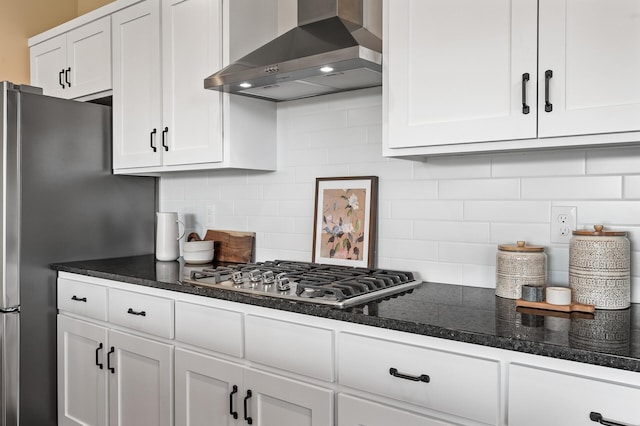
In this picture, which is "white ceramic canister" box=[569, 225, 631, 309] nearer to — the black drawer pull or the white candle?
the white candle

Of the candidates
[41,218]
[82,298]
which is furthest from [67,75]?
[82,298]

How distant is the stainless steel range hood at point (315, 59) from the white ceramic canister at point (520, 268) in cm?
81

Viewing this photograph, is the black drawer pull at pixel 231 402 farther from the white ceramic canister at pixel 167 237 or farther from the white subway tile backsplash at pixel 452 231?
the white ceramic canister at pixel 167 237

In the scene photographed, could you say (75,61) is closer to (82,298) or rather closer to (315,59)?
(82,298)

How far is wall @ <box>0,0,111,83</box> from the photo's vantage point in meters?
3.41

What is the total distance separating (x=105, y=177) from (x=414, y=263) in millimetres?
1820

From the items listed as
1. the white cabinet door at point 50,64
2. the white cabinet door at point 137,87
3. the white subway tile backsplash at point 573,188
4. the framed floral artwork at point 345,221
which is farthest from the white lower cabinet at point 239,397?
the white cabinet door at point 50,64

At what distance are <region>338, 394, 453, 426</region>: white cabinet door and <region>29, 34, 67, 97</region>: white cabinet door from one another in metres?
2.66

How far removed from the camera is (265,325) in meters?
1.80

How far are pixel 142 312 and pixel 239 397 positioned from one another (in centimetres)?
65

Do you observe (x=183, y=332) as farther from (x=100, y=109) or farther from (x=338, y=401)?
(x=100, y=109)

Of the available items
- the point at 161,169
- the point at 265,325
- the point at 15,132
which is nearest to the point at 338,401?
the point at 265,325

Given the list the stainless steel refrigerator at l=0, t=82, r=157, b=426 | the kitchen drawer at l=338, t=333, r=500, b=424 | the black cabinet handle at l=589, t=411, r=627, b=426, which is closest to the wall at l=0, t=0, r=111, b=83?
the stainless steel refrigerator at l=0, t=82, r=157, b=426

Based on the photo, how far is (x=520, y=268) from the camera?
174 centimetres
